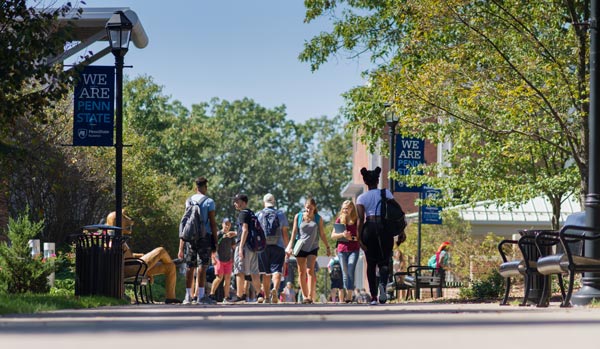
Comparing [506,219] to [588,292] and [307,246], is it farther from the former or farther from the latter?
[588,292]

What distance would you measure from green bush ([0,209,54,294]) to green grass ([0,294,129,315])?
2.74 feet

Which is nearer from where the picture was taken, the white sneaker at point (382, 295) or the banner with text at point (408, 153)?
the white sneaker at point (382, 295)

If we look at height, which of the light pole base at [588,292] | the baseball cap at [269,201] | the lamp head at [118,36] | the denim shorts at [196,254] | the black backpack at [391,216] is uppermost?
the lamp head at [118,36]

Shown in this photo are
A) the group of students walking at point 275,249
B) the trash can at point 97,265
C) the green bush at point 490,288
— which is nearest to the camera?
the trash can at point 97,265

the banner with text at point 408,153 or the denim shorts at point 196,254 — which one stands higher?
the banner with text at point 408,153

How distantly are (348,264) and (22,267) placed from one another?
18.6ft

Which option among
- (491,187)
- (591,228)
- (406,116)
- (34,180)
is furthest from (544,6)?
(34,180)

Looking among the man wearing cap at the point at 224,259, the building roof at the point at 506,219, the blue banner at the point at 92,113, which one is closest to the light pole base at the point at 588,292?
the blue banner at the point at 92,113

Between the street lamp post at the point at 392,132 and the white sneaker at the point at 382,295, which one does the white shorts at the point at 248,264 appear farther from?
the street lamp post at the point at 392,132

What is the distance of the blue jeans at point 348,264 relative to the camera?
20.2 meters

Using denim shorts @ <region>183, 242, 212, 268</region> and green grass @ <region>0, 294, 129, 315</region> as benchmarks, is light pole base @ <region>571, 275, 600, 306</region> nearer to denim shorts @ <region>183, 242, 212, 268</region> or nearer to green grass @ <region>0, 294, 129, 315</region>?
green grass @ <region>0, 294, 129, 315</region>

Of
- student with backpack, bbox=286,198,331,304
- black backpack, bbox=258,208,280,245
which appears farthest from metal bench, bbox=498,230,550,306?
black backpack, bbox=258,208,280,245

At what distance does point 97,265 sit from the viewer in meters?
17.0

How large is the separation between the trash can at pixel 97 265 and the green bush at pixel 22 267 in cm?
43
